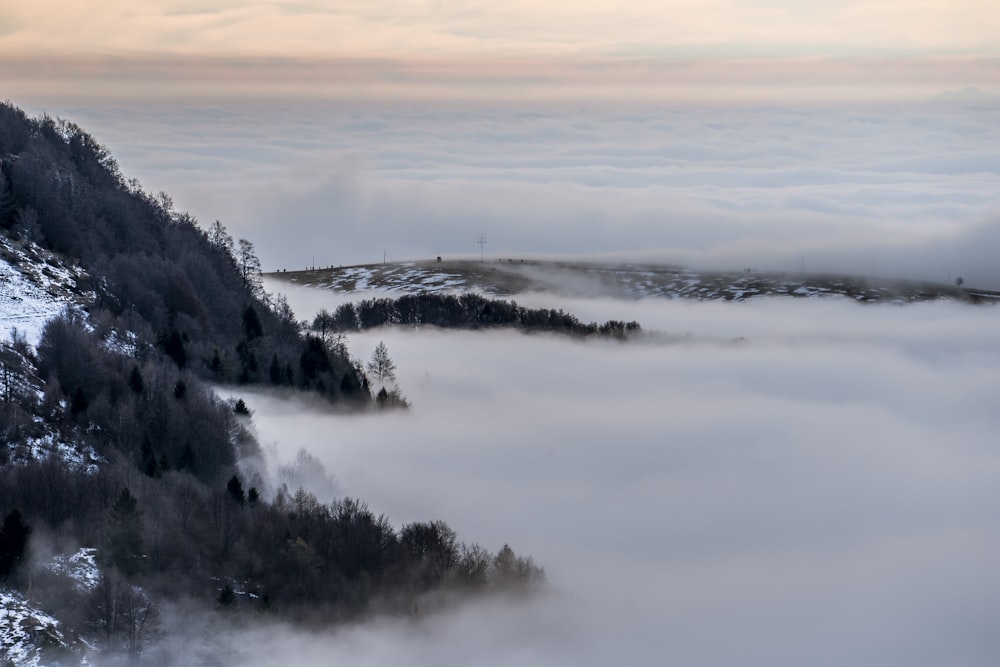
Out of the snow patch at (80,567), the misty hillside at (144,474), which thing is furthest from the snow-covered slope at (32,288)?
the snow patch at (80,567)

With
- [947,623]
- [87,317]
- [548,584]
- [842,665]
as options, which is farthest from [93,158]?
[947,623]

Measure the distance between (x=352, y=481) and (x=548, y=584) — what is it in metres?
28.6

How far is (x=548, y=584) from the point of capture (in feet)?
488

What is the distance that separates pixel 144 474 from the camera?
117m

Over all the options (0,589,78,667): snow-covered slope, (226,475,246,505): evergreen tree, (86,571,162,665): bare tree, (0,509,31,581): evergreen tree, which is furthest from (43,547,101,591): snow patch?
(226,475,246,505): evergreen tree

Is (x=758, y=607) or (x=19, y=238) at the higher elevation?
(x=19, y=238)

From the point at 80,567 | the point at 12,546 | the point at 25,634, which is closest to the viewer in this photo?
the point at 25,634

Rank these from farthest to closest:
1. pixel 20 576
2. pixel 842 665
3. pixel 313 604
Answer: pixel 842 665, pixel 313 604, pixel 20 576

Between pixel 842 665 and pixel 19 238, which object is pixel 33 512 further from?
pixel 842 665

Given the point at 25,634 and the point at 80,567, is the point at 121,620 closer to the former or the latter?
the point at 25,634

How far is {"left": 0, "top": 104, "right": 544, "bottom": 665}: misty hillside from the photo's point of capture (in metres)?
93.8

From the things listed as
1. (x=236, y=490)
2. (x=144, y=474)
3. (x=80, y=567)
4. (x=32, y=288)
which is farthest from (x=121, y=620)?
(x=32, y=288)

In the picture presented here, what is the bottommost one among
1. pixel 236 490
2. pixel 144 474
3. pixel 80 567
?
pixel 80 567

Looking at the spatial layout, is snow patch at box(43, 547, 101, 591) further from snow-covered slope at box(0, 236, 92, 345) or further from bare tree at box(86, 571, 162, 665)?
snow-covered slope at box(0, 236, 92, 345)
